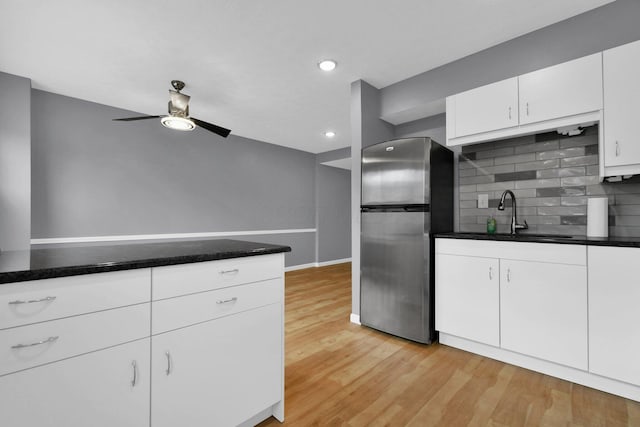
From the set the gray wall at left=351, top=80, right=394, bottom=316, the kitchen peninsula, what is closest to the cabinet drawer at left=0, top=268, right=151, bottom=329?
the kitchen peninsula

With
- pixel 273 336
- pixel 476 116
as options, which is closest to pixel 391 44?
pixel 476 116

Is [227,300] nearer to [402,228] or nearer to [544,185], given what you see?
[402,228]

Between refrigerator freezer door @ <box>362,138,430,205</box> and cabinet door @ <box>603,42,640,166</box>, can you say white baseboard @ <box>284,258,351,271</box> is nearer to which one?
refrigerator freezer door @ <box>362,138,430,205</box>

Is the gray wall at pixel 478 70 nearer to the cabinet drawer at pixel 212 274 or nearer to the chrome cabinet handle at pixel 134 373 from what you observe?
the cabinet drawer at pixel 212 274

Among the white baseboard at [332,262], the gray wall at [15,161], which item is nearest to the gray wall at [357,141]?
the white baseboard at [332,262]

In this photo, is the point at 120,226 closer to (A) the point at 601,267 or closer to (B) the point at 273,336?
(B) the point at 273,336

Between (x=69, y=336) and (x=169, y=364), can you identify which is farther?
(x=169, y=364)

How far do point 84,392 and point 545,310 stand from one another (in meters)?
2.61

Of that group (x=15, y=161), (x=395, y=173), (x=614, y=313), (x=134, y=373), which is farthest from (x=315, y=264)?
(x=134, y=373)

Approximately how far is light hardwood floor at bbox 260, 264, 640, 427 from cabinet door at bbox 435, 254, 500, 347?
212mm

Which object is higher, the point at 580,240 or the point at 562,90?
the point at 562,90

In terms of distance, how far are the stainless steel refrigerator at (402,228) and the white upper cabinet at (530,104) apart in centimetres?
35

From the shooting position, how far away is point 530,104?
2.13 m

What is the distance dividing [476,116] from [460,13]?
80 centimetres
